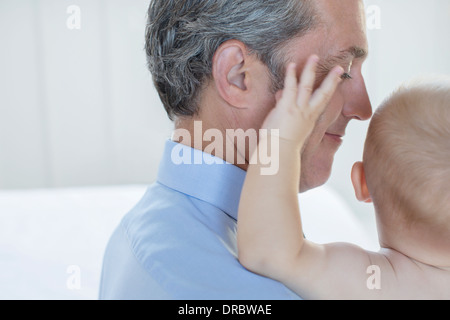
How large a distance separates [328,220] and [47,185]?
6.91 ft

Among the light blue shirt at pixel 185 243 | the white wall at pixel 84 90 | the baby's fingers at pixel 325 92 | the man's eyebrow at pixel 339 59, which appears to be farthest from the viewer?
the white wall at pixel 84 90

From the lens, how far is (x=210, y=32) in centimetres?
106

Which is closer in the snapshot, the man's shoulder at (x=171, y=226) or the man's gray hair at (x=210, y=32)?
the man's shoulder at (x=171, y=226)

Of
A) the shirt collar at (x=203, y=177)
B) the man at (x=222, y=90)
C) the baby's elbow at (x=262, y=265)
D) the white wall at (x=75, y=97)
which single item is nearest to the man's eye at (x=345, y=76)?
the man at (x=222, y=90)

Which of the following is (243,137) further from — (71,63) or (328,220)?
(71,63)

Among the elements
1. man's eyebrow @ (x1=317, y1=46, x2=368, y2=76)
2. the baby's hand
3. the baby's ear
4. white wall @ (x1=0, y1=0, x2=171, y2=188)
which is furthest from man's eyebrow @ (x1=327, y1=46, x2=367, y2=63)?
white wall @ (x1=0, y1=0, x2=171, y2=188)

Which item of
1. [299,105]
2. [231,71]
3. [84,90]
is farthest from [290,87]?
[84,90]

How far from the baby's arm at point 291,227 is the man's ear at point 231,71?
12 cm

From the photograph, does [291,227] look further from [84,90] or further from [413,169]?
[84,90]

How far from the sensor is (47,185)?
3.55 m

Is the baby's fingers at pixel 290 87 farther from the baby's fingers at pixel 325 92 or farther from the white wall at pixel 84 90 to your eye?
the white wall at pixel 84 90

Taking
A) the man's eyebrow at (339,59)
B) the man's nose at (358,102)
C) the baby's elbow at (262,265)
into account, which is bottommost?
the baby's elbow at (262,265)

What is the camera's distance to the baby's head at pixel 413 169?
0.98 m
